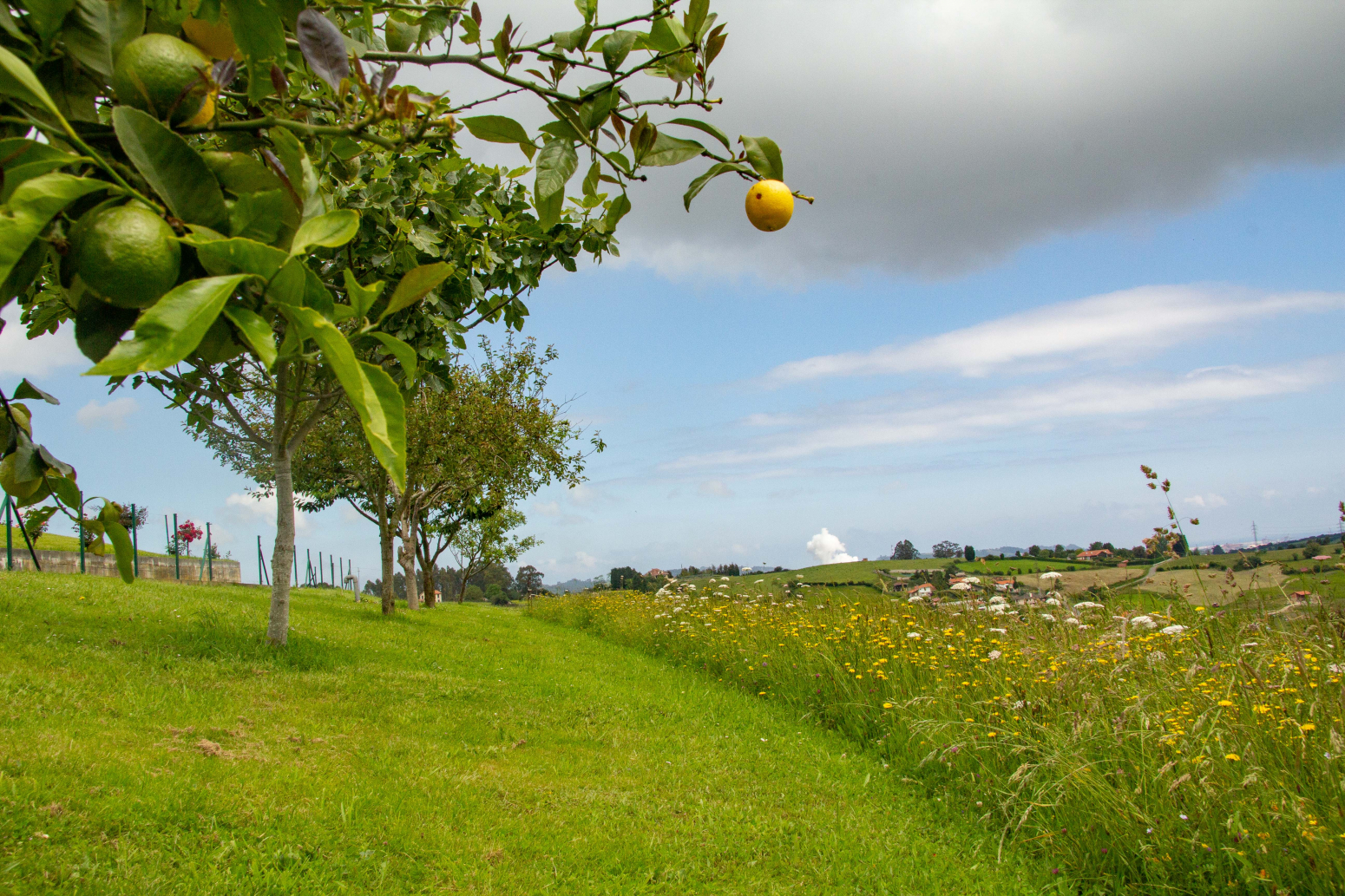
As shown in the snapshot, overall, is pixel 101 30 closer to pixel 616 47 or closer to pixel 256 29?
pixel 256 29

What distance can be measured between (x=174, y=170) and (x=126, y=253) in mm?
99

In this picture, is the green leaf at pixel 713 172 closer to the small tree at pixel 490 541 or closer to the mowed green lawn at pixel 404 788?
the mowed green lawn at pixel 404 788

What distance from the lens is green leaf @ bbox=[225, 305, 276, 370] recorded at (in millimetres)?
618

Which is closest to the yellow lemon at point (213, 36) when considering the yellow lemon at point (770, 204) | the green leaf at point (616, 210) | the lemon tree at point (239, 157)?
the lemon tree at point (239, 157)

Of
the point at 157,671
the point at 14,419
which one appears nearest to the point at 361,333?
the point at 14,419

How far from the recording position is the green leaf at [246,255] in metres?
0.62

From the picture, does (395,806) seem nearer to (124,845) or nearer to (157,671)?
(124,845)

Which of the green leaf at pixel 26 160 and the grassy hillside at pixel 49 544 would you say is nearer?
the green leaf at pixel 26 160

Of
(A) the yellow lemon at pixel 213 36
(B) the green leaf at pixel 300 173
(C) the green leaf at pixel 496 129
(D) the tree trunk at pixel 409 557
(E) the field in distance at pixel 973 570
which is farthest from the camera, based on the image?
(D) the tree trunk at pixel 409 557

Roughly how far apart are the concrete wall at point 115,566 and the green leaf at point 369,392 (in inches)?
481

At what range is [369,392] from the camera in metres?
0.61

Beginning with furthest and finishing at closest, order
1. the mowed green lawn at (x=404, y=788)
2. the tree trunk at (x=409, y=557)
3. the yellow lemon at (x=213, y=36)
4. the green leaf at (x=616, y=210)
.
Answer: the tree trunk at (x=409, y=557) → the mowed green lawn at (x=404, y=788) → the green leaf at (x=616, y=210) → the yellow lemon at (x=213, y=36)

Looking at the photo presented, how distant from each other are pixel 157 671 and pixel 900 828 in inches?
255

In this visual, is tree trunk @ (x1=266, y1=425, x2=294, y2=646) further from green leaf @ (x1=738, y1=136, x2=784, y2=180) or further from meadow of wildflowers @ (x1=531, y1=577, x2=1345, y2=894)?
green leaf @ (x1=738, y1=136, x2=784, y2=180)
